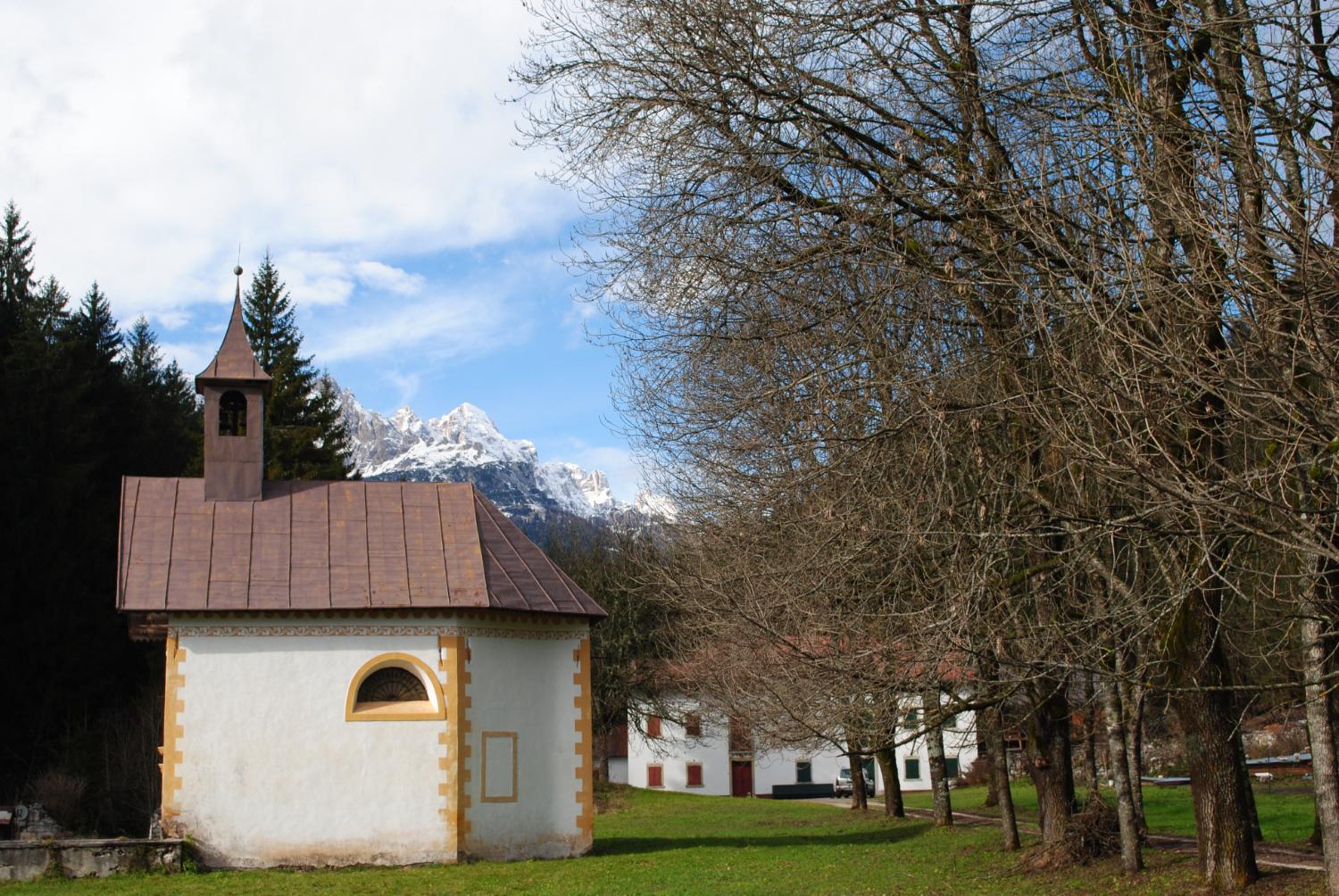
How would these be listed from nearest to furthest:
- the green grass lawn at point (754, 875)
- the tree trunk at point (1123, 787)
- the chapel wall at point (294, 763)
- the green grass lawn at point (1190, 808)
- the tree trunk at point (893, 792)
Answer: the tree trunk at point (1123, 787) → the green grass lawn at point (754, 875) → the chapel wall at point (294, 763) → the green grass lawn at point (1190, 808) → the tree trunk at point (893, 792)

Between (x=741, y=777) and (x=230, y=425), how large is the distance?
32.0 meters

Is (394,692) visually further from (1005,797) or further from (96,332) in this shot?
(96,332)

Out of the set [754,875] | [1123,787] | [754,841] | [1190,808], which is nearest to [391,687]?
[754,875]

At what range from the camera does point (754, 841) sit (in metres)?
20.2

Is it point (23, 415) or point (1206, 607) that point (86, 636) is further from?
point (1206, 607)

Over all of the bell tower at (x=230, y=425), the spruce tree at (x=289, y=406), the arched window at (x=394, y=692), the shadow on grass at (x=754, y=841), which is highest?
the spruce tree at (x=289, y=406)

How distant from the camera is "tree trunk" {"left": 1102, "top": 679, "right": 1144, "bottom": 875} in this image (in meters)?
11.5

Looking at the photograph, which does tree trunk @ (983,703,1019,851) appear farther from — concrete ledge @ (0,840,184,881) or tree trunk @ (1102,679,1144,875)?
concrete ledge @ (0,840,184,881)

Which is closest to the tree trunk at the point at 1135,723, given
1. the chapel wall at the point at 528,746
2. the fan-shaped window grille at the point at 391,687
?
the chapel wall at the point at 528,746

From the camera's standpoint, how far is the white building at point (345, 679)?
54.6 feet

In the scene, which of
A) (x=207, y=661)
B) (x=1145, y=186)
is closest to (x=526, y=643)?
(x=207, y=661)

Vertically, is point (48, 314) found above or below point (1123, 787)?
above

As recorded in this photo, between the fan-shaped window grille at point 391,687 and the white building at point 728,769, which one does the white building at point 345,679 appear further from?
the white building at point 728,769

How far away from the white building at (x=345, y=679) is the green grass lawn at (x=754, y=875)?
724 mm
